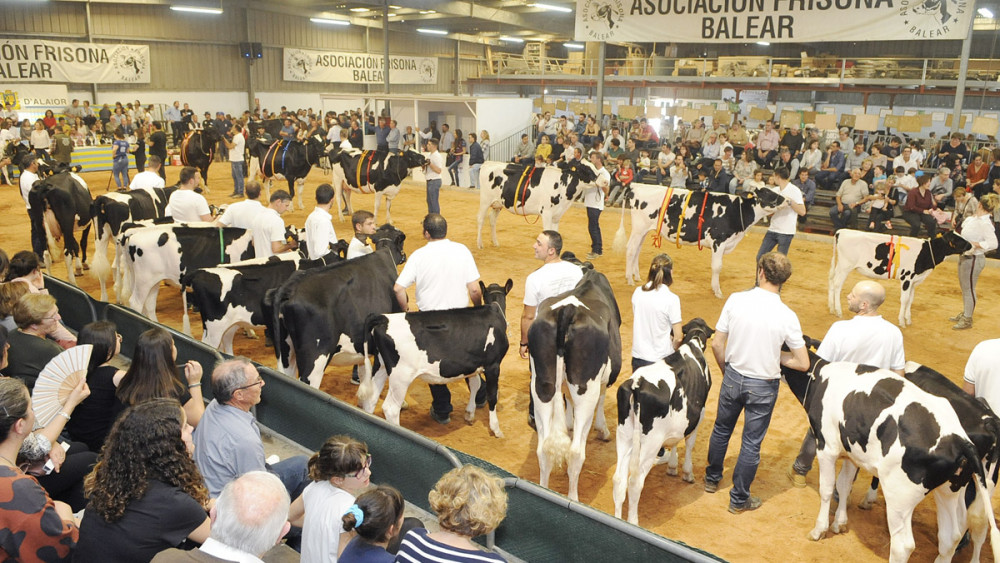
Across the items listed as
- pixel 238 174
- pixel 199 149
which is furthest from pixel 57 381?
pixel 199 149

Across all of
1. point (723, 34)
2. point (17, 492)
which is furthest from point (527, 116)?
point (17, 492)

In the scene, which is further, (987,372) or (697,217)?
(697,217)

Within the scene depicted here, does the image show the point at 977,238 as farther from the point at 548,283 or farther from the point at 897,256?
the point at 548,283

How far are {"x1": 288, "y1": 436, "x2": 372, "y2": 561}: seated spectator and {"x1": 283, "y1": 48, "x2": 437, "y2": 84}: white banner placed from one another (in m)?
33.2

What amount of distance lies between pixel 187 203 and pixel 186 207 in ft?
0.19

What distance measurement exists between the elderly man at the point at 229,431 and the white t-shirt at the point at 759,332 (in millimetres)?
3175

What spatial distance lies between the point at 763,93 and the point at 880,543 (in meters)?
25.3

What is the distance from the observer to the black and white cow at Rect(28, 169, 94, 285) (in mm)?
10070

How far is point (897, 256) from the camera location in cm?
925

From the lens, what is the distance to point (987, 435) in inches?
170

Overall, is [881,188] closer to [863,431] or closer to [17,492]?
[863,431]

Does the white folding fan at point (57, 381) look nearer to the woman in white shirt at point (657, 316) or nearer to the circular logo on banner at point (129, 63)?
the woman in white shirt at point (657, 316)

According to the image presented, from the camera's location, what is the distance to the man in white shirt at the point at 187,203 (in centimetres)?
910

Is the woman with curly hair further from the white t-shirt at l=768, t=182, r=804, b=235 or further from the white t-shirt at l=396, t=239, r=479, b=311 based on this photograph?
the white t-shirt at l=768, t=182, r=804, b=235
